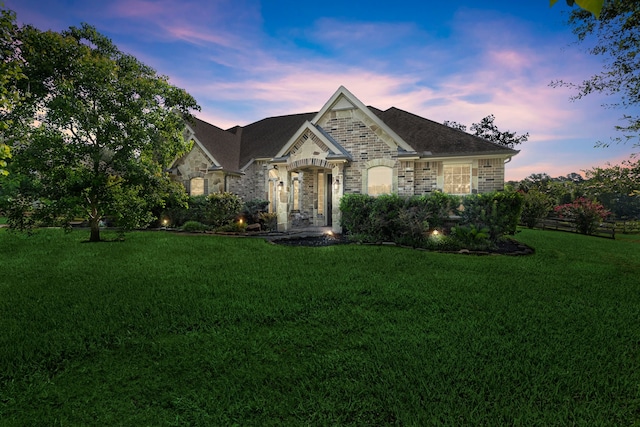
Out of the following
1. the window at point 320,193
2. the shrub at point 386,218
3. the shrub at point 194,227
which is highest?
the window at point 320,193

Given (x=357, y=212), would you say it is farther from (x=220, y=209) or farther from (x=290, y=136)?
(x=290, y=136)

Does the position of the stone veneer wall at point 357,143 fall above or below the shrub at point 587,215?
above

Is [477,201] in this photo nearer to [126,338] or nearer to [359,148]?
[359,148]

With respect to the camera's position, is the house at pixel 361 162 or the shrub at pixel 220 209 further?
the shrub at pixel 220 209

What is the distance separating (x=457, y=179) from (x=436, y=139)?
2.58 meters

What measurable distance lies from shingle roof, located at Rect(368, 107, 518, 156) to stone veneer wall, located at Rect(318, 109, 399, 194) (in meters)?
2.07

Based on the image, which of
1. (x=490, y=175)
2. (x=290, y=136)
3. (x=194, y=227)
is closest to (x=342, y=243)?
(x=194, y=227)

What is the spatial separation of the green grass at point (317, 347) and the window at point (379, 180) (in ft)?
27.6

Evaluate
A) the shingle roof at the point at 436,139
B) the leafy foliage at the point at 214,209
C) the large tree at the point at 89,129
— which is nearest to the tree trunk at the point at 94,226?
the large tree at the point at 89,129

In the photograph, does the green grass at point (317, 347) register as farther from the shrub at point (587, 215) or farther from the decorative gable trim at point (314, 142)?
the shrub at point (587, 215)

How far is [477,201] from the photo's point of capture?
11.1 m

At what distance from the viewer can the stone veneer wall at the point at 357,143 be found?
49.6 feet

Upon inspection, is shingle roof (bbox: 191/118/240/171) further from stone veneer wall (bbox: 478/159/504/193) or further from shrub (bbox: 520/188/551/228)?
shrub (bbox: 520/188/551/228)

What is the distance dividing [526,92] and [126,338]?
1671 cm
